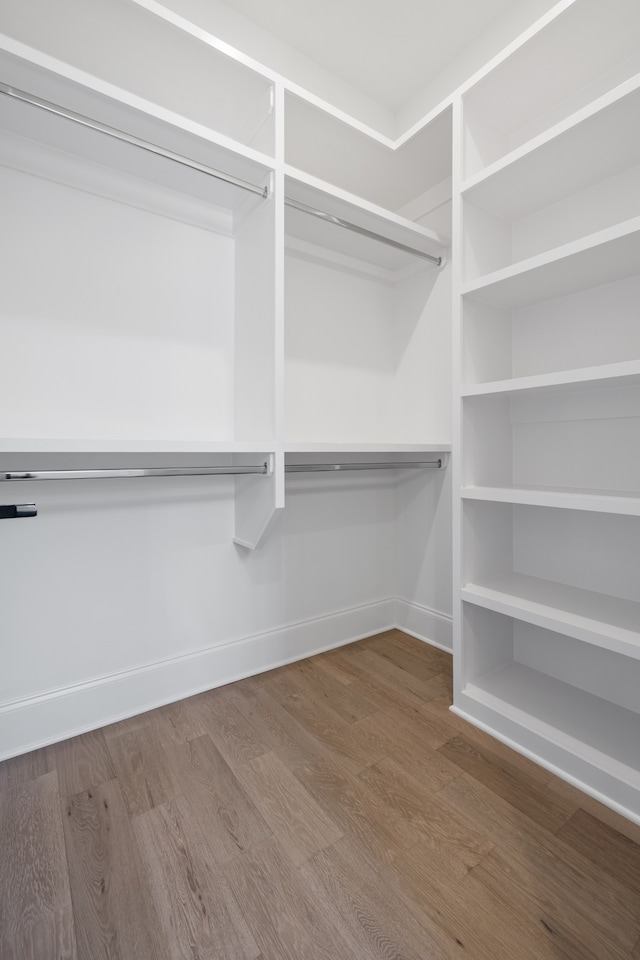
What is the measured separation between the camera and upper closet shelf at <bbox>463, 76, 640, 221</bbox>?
1127mm

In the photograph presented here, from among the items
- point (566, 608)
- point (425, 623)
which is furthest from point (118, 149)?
point (425, 623)

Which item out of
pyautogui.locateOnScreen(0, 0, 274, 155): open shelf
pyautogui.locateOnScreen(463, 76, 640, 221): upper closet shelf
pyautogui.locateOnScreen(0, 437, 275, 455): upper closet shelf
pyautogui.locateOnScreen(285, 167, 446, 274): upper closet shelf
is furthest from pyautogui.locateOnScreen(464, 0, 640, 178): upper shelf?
pyautogui.locateOnScreen(0, 437, 275, 455): upper closet shelf

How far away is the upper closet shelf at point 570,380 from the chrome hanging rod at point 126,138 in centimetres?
96

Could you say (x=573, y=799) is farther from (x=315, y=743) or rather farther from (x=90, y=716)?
(x=90, y=716)

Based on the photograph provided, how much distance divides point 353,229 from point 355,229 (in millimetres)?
11

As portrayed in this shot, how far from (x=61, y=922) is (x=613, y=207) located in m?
2.33

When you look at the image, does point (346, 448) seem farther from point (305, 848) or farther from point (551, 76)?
point (551, 76)

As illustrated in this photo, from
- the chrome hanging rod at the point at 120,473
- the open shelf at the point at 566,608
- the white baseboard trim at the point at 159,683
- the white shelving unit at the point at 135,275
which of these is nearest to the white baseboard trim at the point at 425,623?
the white baseboard trim at the point at 159,683

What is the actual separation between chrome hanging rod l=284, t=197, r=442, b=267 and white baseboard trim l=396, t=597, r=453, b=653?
5.27 ft

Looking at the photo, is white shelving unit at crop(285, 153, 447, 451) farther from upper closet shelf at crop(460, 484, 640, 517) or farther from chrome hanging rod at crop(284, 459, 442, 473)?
upper closet shelf at crop(460, 484, 640, 517)

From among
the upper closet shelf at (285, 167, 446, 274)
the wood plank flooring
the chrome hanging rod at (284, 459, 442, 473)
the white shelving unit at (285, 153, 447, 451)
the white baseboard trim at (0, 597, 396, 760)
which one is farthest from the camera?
the white shelving unit at (285, 153, 447, 451)

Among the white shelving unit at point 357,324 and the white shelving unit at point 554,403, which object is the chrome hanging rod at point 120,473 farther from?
the white shelving unit at point 554,403

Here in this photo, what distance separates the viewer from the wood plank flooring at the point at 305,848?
0.81 metres

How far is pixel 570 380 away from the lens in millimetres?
1205
